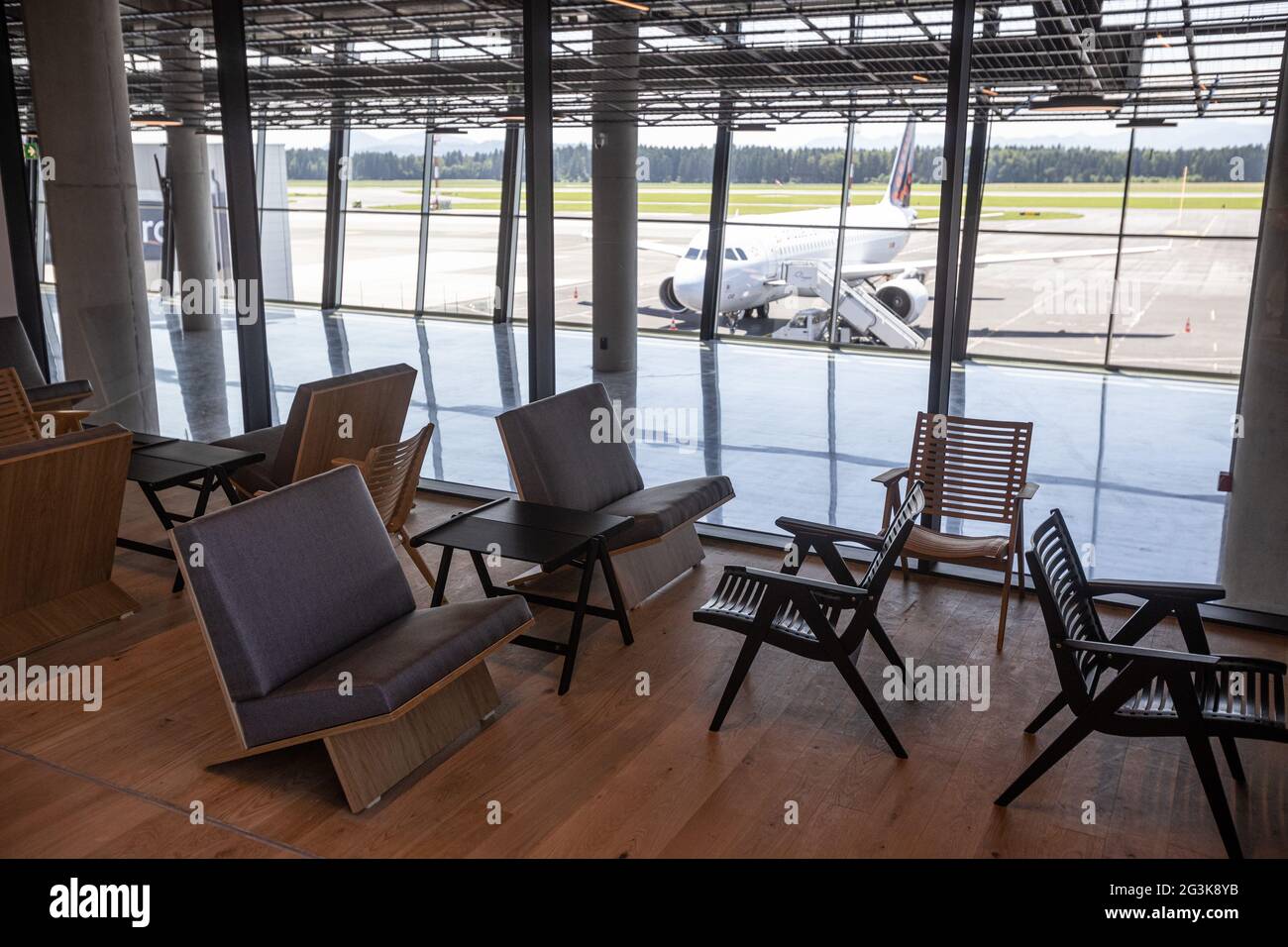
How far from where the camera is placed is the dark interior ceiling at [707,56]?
6363 millimetres

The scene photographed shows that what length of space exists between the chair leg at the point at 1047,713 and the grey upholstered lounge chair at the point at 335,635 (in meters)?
1.89

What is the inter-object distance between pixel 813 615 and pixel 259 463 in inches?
135

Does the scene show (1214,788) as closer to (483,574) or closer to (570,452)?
(483,574)

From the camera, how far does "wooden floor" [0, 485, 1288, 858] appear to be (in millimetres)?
3096

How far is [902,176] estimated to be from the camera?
1084 centimetres

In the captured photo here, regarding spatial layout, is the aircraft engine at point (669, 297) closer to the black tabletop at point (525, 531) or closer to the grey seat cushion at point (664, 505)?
the grey seat cushion at point (664, 505)

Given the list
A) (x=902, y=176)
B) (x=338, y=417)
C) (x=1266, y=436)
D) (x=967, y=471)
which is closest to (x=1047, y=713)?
(x=967, y=471)

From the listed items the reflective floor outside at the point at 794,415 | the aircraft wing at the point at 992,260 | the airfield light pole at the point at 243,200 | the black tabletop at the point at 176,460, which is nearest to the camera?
the black tabletop at the point at 176,460

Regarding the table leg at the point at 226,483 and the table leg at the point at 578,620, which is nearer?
the table leg at the point at 578,620

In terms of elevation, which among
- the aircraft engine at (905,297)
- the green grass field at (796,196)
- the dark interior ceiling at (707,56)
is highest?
the dark interior ceiling at (707,56)

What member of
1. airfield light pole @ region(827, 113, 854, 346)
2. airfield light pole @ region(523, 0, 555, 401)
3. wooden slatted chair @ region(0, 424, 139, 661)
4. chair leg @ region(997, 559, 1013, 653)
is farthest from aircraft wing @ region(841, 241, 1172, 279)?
wooden slatted chair @ region(0, 424, 139, 661)

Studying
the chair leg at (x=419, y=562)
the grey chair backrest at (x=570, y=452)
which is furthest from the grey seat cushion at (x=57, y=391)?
the grey chair backrest at (x=570, y=452)

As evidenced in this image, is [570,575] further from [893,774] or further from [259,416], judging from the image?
[259,416]
